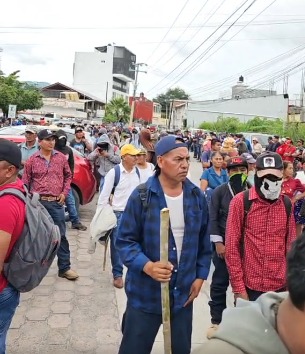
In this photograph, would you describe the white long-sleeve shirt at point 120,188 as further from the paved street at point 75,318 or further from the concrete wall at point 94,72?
the concrete wall at point 94,72

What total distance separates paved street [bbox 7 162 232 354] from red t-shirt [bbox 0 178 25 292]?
151 centimetres

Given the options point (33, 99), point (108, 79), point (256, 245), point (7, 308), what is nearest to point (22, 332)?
point (7, 308)

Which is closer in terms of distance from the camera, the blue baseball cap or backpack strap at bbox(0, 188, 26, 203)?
backpack strap at bbox(0, 188, 26, 203)

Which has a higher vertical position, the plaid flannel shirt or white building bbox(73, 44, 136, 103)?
white building bbox(73, 44, 136, 103)

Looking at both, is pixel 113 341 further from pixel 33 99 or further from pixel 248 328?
pixel 33 99

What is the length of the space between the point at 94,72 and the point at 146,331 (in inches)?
3873

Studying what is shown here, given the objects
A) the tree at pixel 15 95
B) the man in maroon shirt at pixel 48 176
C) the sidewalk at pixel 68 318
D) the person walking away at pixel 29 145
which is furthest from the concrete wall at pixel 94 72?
the sidewalk at pixel 68 318

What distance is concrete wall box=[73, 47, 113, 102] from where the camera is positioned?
96.2 meters

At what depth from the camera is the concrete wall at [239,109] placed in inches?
1909

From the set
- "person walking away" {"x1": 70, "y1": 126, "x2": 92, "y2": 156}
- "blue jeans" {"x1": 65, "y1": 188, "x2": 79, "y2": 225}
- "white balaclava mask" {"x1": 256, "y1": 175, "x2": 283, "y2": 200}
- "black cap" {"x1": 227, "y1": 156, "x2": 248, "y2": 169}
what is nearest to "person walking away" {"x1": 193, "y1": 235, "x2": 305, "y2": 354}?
"white balaclava mask" {"x1": 256, "y1": 175, "x2": 283, "y2": 200}

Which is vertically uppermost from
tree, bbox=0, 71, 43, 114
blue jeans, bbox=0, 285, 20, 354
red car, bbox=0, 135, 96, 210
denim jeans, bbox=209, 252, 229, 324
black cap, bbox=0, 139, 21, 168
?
tree, bbox=0, 71, 43, 114

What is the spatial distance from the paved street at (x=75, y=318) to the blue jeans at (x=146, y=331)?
45.5 inches

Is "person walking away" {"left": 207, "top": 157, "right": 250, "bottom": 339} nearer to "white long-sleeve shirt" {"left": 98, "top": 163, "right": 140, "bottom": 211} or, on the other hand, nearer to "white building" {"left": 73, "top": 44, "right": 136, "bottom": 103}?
"white long-sleeve shirt" {"left": 98, "top": 163, "right": 140, "bottom": 211}

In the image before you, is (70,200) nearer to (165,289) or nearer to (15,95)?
(165,289)
